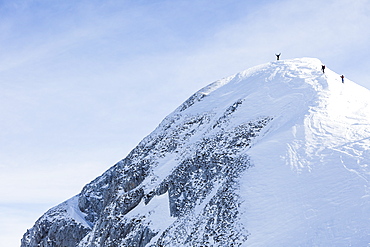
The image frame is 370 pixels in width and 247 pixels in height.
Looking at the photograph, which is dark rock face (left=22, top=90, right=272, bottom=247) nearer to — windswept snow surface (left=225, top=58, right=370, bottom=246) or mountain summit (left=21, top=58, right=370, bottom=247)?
mountain summit (left=21, top=58, right=370, bottom=247)

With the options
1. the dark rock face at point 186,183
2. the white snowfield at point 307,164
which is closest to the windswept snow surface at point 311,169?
the white snowfield at point 307,164

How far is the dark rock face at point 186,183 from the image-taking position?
104 feet

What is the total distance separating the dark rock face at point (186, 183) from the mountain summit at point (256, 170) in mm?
117

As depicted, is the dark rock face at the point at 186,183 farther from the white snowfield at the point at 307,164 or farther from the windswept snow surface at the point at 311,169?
the windswept snow surface at the point at 311,169

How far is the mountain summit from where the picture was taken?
26.7 meters

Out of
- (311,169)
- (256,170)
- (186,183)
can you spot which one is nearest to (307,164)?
(311,169)

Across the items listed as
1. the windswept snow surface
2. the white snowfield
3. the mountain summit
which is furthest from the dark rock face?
the windswept snow surface

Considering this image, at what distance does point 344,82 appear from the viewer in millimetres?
46719

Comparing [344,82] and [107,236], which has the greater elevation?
[344,82]

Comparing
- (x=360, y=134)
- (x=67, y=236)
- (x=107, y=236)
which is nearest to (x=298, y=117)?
(x=360, y=134)

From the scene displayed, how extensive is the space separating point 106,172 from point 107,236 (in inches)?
1257

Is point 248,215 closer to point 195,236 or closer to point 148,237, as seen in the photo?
point 195,236

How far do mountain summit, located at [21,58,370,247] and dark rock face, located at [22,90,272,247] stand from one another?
0.38 ft

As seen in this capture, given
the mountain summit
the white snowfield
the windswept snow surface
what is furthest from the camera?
the mountain summit
